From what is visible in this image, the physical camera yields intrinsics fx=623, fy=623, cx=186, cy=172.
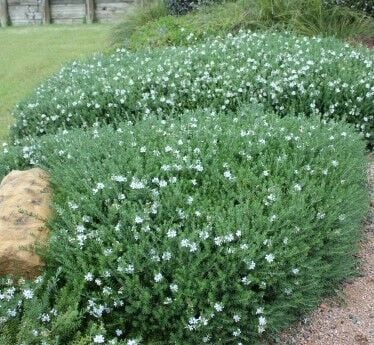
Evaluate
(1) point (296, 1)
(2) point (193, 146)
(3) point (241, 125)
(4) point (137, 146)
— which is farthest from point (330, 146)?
(1) point (296, 1)

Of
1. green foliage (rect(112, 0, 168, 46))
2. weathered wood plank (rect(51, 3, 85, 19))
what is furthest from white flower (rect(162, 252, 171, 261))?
weathered wood plank (rect(51, 3, 85, 19))

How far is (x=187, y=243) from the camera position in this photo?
310 cm

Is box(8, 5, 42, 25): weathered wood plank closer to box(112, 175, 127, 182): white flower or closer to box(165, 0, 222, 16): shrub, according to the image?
box(165, 0, 222, 16): shrub

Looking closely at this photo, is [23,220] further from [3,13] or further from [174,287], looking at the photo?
[3,13]

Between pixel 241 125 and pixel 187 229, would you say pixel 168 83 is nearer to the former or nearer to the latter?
pixel 241 125

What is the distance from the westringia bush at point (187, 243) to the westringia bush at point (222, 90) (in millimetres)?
1507

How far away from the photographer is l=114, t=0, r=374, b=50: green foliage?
785cm

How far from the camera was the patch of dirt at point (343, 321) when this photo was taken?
349 centimetres

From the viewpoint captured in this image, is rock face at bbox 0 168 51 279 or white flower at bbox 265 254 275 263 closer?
white flower at bbox 265 254 275 263

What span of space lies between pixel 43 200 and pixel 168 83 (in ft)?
7.67

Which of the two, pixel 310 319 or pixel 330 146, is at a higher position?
pixel 330 146

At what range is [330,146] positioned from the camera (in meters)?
4.10

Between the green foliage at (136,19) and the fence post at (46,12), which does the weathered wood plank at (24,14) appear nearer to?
the fence post at (46,12)

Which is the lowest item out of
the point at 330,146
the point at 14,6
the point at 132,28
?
the point at 14,6
